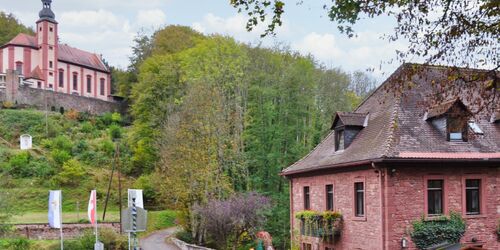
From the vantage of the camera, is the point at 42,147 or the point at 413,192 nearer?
the point at 413,192

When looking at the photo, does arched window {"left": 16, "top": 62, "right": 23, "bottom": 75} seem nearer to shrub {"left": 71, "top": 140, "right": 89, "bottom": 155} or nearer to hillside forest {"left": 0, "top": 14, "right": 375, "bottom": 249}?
hillside forest {"left": 0, "top": 14, "right": 375, "bottom": 249}

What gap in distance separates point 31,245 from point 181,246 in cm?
731

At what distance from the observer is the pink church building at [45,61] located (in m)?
74.6

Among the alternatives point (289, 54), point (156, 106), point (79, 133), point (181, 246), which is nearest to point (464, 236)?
point (181, 246)

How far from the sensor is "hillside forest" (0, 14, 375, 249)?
121ft

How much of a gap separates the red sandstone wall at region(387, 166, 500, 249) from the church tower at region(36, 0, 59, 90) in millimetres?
61832

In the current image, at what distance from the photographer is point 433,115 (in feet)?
72.9

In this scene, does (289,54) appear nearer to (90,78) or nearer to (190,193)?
(190,193)

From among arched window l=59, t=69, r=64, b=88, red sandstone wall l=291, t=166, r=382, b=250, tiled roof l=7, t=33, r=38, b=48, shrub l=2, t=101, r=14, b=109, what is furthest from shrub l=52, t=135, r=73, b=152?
red sandstone wall l=291, t=166, r=382, b=250

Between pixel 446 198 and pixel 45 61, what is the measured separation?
6238cm

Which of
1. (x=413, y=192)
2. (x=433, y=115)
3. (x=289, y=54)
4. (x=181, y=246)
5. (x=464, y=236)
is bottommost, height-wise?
(x=181, y=246)

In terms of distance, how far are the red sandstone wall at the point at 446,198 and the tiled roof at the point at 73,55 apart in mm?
62644

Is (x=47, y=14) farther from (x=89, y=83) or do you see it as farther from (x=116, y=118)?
(x=116, y=118)

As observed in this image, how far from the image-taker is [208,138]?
37125 mm
